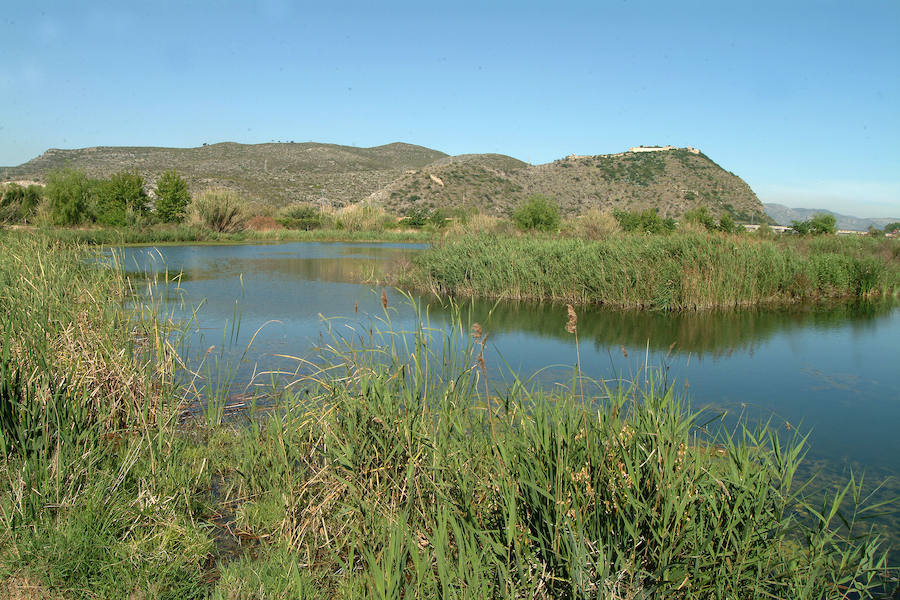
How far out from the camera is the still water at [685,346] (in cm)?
545

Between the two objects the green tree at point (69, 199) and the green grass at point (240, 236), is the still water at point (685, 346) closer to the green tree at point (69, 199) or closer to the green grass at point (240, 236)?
the green grass at point (240, 236)

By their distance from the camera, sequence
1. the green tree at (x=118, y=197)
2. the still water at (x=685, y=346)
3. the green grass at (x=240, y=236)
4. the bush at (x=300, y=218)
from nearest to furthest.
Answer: the still water at (x=685, y=346), the green grass at (x=240, y=236), the green tree at (x=118, y=197), the bush at (x=300, y=218)

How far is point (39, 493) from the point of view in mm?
2729

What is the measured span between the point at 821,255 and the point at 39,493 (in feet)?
48.5

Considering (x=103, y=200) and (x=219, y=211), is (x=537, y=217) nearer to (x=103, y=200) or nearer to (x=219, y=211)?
(x=219, y=211)

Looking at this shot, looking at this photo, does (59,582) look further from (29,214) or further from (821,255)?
(29,214)

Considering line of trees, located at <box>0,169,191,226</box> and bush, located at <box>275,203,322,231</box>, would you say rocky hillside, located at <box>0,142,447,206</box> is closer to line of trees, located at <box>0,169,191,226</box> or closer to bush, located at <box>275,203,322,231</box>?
bush, located at <box>275,203,322,231</box>

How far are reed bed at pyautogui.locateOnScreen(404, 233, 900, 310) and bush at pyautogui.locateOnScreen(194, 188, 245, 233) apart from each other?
18.1m

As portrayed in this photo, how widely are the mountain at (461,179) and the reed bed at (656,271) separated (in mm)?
35141

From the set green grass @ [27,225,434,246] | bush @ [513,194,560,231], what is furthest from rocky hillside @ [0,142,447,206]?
bush @ [513,194,560,231]

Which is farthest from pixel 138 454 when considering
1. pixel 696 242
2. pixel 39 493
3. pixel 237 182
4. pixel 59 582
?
pixel 237 182

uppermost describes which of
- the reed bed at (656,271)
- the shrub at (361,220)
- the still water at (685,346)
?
the shrub at (361,220)

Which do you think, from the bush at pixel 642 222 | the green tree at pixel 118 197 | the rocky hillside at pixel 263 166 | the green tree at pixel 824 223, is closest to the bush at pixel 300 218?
the green tree at pixel 118 197

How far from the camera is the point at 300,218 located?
121ft
